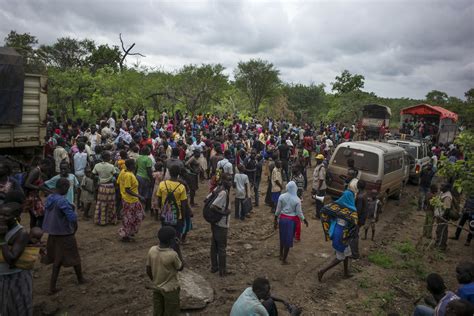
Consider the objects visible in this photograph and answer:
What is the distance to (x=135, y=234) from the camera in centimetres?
764

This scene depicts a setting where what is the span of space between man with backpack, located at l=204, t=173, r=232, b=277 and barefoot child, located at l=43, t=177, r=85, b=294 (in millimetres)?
2047

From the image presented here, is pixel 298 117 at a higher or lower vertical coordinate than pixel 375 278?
higher

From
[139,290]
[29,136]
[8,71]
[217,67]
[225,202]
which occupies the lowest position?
[139,290]

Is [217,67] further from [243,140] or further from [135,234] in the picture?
[135,234]

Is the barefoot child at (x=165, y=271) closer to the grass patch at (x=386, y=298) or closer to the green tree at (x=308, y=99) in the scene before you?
the grass patch at (x=386, y=298)

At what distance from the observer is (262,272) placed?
6488 mm

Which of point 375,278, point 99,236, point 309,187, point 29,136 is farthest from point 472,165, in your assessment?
point 29,136

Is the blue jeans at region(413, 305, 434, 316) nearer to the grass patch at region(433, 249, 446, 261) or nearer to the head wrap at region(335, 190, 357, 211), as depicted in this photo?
the head wrap at region(335, 190, 357, 211)

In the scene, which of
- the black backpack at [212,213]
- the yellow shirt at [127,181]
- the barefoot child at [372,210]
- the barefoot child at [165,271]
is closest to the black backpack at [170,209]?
the black backpack at [212,213]

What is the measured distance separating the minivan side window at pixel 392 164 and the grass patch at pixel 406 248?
6.76 ft

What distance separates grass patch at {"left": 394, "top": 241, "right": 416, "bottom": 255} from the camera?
8070 millimetres

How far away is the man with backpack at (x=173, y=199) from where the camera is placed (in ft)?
18.7

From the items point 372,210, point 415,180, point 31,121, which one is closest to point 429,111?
point 415,180

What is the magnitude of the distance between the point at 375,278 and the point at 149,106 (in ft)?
60.0
